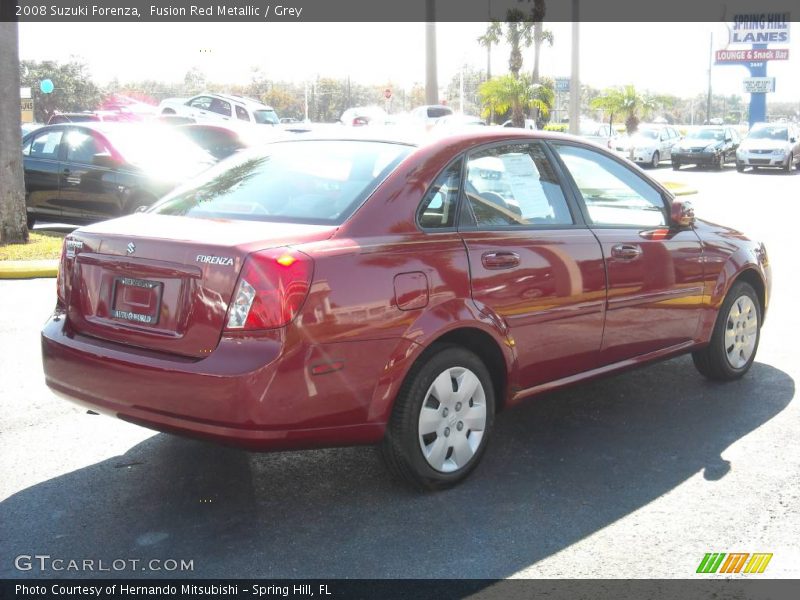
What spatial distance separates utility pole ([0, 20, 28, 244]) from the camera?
11234 millimetres

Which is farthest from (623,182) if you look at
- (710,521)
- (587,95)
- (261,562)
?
(587,95)

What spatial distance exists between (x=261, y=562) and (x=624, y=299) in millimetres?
2561

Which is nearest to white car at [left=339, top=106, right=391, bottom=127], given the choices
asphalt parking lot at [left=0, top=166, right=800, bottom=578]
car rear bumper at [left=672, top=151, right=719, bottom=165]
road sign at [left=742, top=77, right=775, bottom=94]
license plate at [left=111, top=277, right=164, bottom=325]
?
car rear bumper at [left=672, top=151, right=719, bottom=165]

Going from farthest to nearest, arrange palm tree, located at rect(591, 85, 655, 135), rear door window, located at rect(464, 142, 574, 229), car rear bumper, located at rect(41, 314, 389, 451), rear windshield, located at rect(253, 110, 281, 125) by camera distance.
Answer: palm tree, located at rect(591, 85, 655, 135) < rear windshield, located at rect(253, 110, 281, 125) < rear door window, located at rect(464, 142, 574, 229) < car rear bumper, located at rect(41, 314, 389, 451)

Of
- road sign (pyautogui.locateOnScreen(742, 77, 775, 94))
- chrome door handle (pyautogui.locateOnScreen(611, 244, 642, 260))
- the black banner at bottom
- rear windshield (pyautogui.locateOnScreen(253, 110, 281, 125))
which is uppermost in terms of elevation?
road sign (pyautogui.locateOnScreen(742, 77, 775, 94))

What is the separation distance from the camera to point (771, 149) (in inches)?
1356

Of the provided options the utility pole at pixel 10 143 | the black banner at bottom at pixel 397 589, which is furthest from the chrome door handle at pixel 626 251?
the utility pole at pixel 10 143

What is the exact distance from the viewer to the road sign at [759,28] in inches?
2076

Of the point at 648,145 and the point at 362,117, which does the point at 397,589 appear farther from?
the point at 648,145

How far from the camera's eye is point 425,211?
430 centimetres

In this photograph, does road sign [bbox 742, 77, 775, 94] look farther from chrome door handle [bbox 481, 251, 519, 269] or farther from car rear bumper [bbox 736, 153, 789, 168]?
chrome door handle [bbox 481, 251, 519, 269]

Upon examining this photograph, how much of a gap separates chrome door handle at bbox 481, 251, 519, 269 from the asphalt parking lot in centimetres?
101

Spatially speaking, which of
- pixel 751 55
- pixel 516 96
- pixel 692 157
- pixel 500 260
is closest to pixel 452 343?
pixel 500 260

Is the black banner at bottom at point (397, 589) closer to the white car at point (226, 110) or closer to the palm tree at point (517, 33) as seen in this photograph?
the white car at point (226, 110)
